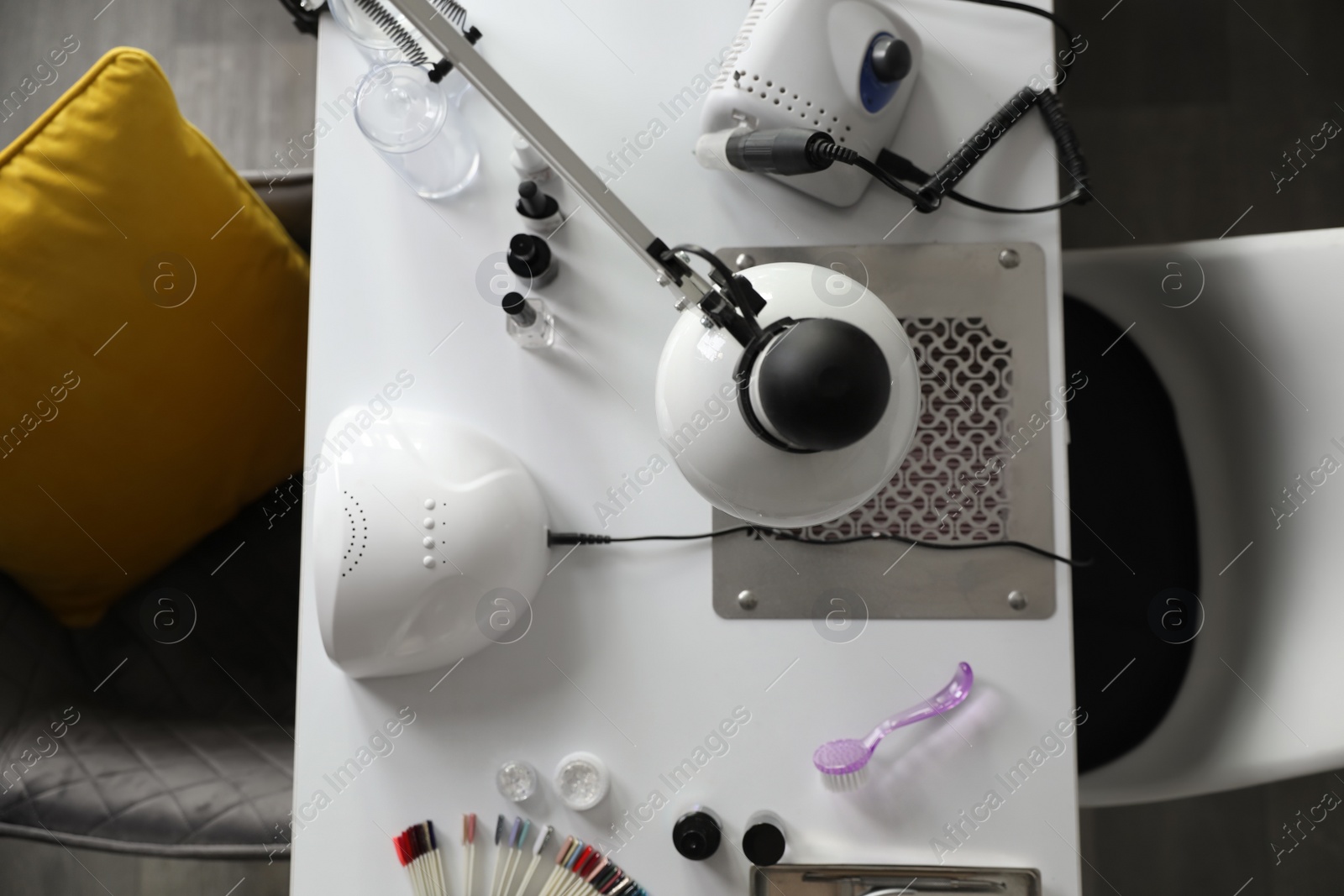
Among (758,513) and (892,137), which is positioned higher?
(892,137)

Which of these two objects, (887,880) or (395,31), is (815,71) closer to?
(395,31)

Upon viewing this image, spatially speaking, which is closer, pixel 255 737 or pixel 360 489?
pixel 360 489

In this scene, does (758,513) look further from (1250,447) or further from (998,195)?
(1250,447)

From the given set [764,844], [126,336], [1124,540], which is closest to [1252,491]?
[1124,540]

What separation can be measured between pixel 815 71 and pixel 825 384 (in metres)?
0.45

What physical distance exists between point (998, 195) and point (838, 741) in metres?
0.59

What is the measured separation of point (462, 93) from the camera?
91 cm

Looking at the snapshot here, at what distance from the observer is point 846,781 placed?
83cm

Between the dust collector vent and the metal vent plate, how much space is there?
0.35 m

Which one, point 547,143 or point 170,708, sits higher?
point 547,143

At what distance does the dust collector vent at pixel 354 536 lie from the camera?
763mm

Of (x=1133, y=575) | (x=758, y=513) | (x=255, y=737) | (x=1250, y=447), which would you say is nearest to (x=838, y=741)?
(x=758, y=513)

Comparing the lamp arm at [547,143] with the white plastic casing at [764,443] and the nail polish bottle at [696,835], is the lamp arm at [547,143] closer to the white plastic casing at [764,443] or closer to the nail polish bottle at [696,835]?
the white plastic casing at [764,443]

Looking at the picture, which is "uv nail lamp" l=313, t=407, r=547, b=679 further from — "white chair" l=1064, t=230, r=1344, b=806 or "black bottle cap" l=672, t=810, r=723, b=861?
"white chair" l=1064, t=230, r=1344, b=806
